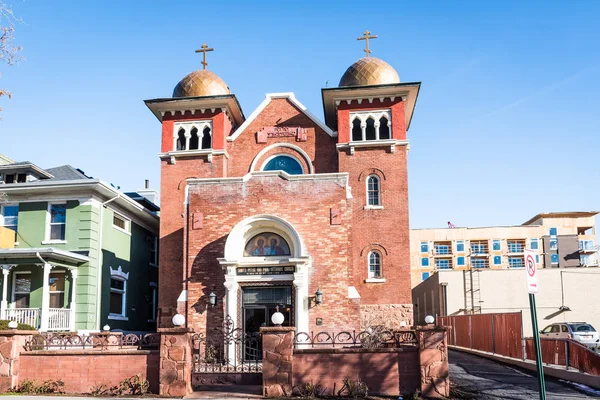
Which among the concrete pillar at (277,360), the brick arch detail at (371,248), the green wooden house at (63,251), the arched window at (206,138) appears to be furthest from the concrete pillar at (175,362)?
the arched window at (206,138)

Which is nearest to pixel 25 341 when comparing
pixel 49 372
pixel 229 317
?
pixel 49 372

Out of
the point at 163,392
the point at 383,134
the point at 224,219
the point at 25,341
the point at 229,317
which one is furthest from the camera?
the point at 383,134

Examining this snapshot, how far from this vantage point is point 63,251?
2397 centimetres

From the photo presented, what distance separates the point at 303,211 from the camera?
22.8 m

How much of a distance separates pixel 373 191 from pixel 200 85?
9667 millimetres

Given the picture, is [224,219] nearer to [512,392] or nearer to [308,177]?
[308,177]

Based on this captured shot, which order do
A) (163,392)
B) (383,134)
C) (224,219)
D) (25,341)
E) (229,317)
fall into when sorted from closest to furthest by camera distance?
(163,392)
(25,341)
(229,317)
(224,219)
(383,134)

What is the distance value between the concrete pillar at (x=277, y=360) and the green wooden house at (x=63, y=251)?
480 inches

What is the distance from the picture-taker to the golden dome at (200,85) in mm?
30391

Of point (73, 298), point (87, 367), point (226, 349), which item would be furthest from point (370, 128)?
point (87, 367)

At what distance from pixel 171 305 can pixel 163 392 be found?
44.7 feet

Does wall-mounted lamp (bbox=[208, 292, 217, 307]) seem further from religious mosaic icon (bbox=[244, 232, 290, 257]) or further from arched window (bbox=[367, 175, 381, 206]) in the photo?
arched window (bbox=[367, 175, 381, 206])

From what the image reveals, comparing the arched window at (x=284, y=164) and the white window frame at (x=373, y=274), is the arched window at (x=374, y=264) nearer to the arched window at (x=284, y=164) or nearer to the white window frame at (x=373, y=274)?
the white window frame at (x=373, y=274)

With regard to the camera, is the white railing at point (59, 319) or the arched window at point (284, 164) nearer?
the white railing at point (59, 319)
